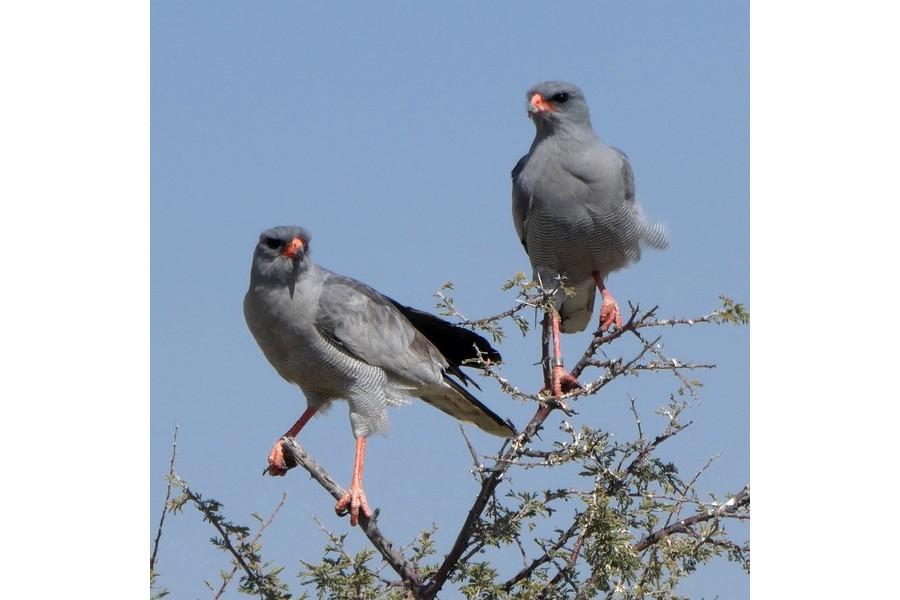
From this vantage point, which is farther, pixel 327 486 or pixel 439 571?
pixel 327 486

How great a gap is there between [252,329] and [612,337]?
204 cm

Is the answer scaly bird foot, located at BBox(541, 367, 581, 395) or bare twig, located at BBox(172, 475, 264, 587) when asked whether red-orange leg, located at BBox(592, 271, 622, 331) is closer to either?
scaly bird foot, located at BBox(541, 367, 581, 395)

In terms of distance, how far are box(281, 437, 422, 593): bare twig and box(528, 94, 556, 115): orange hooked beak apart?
2.55 meters

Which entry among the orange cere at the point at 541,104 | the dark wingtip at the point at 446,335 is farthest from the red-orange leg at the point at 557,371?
the orange cere at the point at 541,104

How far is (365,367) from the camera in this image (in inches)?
273

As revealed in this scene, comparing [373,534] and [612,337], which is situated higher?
[612,337]

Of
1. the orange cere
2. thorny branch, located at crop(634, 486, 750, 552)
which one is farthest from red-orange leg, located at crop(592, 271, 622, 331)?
thorny branch, located at crop(634, 486, 750, 552)

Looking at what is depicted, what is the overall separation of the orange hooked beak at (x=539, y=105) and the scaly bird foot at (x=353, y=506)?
8.55 feet

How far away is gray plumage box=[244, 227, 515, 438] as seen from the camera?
668 cm

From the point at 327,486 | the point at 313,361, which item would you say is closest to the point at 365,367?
the point at 313,361

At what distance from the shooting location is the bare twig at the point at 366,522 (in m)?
5.97

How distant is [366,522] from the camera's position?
20.7 feet

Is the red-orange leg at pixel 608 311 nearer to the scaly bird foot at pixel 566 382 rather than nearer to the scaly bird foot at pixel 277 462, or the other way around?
the scaly bird foot at pixel 566 382
